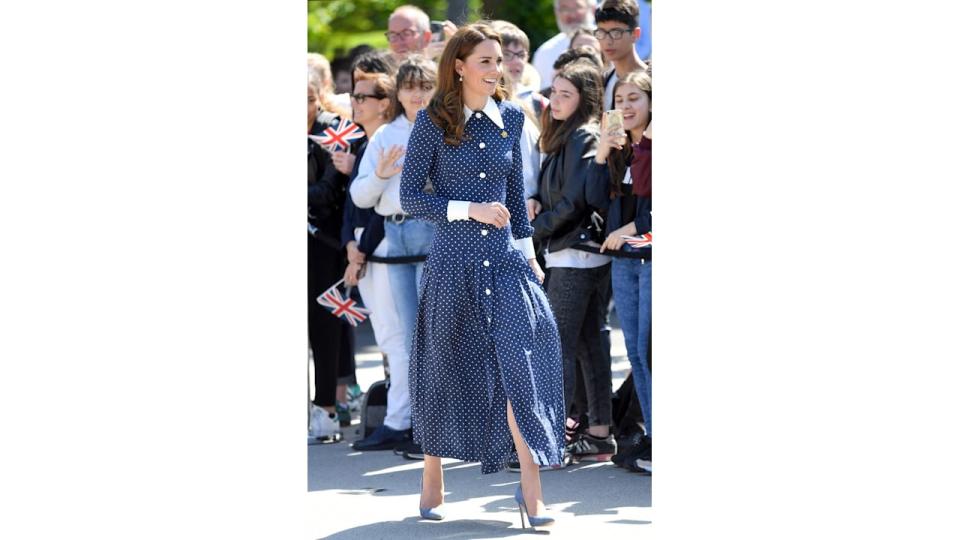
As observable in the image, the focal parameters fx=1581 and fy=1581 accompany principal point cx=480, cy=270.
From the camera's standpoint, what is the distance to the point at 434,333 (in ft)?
19.1

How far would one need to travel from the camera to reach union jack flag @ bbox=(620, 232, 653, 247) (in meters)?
6.44

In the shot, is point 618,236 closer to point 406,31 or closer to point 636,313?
point 636,313

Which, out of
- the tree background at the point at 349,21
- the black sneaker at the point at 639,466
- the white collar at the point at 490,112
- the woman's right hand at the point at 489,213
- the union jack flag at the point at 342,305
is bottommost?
the black sneaker at the point at 639,466

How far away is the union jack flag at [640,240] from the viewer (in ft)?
21.1

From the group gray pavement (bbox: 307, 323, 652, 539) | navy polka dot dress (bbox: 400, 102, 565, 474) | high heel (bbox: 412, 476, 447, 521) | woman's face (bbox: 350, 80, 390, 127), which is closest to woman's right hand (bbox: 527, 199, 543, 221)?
woman's face (bbox: 350, 80, 390, 127)

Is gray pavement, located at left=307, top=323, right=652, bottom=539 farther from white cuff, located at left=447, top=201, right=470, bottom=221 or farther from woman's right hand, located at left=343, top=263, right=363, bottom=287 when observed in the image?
white cuff, located at left=447, top=201, right=470, bottom=221

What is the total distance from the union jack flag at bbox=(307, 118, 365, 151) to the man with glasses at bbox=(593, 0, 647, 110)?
4.15 feet

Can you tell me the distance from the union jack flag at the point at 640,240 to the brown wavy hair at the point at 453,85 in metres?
1.07

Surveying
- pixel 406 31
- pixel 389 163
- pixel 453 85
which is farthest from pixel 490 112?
pixel 406 31

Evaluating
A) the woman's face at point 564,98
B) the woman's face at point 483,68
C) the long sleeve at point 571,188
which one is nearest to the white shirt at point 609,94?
the woman's face at point 564,98

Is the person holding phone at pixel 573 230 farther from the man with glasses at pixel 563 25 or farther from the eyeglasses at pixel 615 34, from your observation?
the man with glasses at pixel 563 25
